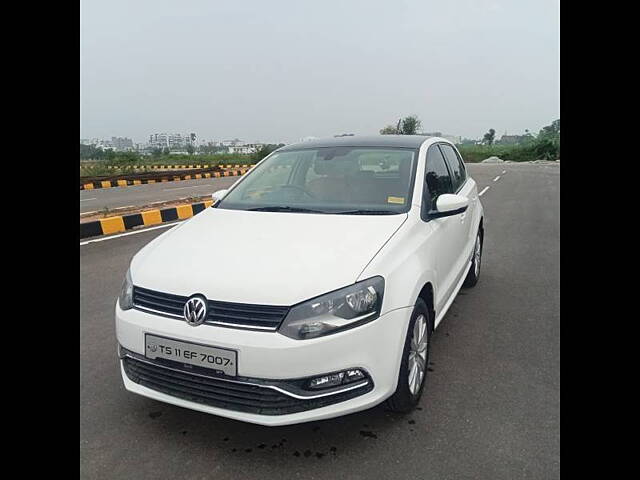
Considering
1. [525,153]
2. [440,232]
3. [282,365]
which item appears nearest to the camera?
[282,365]

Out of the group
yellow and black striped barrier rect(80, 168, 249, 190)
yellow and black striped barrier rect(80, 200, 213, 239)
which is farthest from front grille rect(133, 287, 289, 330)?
yellow and black striped barrier rect(80, 168, 249, 190)

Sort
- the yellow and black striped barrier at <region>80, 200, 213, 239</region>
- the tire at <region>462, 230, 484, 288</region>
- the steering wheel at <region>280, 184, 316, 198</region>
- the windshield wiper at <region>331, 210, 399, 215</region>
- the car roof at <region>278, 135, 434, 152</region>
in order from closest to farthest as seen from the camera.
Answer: the windshield wiper at <region>331, 210, 399, 215</region>, the steering wheel at <region>280, 184, 316, 198</region>, the car roof at <region>278, 135, 434, 152</region>, the tire at <region>462, 230, 484, 288</region>, the yellow and black striped barrier at <region>80, 200, 213, 239</region>

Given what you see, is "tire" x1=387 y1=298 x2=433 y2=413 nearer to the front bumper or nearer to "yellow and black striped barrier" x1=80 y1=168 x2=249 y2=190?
the front bumper

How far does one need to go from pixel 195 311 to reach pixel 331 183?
1614mm

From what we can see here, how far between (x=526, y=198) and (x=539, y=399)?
38.7ft

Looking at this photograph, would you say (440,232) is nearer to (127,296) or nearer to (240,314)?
(240,314)

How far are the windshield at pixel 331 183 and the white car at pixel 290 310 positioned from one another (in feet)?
0.11

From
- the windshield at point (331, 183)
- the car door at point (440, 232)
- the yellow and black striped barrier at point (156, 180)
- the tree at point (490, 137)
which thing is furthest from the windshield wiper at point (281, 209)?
the tree at point (490, 137)

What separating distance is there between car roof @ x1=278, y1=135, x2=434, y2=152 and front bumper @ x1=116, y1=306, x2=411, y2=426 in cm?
175

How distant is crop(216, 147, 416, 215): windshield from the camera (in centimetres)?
332

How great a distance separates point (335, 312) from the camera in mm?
2301

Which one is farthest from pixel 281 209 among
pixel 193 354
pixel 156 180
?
pixel 156 180
